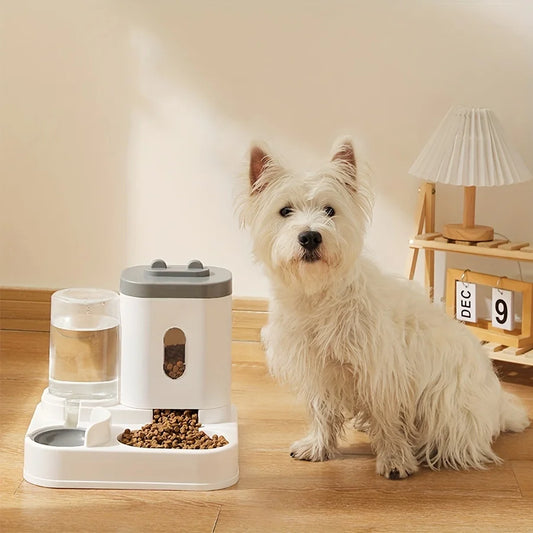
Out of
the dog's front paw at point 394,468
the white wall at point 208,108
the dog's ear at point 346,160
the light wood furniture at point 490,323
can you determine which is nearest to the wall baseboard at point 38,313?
the white wall at point 208,108

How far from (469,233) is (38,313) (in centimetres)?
163

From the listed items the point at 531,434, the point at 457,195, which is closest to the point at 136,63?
the point at 457,195

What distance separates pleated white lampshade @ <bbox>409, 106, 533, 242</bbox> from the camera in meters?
2.99

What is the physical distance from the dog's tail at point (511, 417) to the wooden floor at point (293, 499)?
29 mm

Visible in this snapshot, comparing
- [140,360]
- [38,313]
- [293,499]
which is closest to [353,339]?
[293,499]

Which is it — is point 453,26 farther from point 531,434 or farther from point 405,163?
point 531,434

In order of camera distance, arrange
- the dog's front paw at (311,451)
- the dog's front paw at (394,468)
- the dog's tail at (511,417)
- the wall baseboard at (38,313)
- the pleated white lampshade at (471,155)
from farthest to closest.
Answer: the wall baseboard at (38,313)
the pleated white lampshade at (471,155)
the dog's tail at (511,417)
the dog's front paw at (311,451)
the dog's front paw at (394,468)

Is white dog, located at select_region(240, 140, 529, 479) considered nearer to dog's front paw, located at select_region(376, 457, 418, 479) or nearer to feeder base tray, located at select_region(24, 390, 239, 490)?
dog's front paw, located at select_region(376, 457, 418, 479)

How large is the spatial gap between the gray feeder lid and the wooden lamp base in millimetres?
931

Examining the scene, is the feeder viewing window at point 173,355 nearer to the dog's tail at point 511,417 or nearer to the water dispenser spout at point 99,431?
the water dispenser spout at point 99,431

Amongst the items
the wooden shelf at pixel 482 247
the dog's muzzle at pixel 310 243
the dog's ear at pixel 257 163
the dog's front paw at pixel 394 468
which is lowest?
the dog's front paw at pixel 394 468

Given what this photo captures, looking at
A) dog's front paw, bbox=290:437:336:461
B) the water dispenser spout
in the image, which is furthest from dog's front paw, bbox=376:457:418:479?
the water dispenser spout

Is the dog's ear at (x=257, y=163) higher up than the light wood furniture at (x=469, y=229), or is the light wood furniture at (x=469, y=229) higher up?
the dog's ear at (x=257, y=163)

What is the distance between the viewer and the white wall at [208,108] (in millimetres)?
3256
